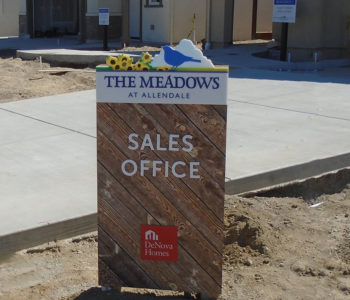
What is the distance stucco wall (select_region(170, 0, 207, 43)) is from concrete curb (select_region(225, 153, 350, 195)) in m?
14.9

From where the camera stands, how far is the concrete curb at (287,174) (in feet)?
19.9

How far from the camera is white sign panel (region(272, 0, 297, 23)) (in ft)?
52.8

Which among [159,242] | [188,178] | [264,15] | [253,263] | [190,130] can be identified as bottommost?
[253,263]

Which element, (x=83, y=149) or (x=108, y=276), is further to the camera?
(x=83, y=149)

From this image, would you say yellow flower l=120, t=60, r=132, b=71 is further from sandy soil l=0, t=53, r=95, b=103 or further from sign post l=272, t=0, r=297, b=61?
sign post l=272, t=0, r=297, b=61

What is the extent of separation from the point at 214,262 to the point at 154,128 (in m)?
0.88

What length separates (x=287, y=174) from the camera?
6.45 m

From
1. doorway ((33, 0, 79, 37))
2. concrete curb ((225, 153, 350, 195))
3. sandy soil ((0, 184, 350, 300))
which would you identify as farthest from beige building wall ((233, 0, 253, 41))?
sandy soil ((0, 184, 350, 300))

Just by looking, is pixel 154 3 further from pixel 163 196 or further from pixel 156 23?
pixel 163 196

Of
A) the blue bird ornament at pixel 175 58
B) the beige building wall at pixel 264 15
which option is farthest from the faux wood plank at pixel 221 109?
the beige building wall at pixel 264 15

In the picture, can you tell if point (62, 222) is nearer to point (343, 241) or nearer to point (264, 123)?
point (343, 241)

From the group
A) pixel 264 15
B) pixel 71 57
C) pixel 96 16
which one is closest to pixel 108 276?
pixel 71 57

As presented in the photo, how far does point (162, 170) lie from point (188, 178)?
16cm

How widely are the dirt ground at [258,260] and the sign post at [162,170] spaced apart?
281mm
